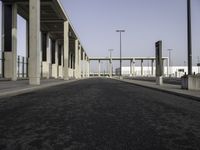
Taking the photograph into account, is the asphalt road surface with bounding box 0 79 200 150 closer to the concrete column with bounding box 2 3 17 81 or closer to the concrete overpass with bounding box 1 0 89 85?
the concrete overpass with bounding box 1 0 89 85

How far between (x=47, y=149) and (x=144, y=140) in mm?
1975

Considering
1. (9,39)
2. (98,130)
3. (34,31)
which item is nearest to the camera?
(98,130)

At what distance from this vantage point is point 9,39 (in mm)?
40000

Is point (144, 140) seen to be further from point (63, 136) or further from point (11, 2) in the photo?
point (11, 2)

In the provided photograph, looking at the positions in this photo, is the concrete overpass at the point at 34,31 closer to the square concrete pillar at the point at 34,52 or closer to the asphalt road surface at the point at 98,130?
the square concrete pillar at the point at 34,52

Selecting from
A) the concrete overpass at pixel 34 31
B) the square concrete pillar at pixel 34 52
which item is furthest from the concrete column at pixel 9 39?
the square concrete pillar at pixel 34 52

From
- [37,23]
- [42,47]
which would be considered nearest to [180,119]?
[37,23]

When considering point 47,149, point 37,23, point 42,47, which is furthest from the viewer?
point 42,47

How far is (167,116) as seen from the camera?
9109 mm

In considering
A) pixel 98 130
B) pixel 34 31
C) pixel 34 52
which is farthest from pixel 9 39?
pixel 98 130

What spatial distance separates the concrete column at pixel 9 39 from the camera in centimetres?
3919

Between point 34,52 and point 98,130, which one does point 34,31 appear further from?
point 98,130

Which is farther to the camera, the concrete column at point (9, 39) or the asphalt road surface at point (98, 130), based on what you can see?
the concrete column at point (9, 39)

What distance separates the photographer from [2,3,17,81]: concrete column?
1543 inches
